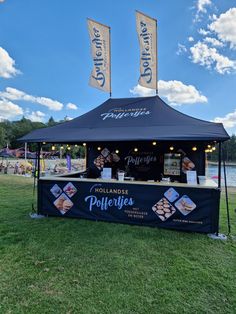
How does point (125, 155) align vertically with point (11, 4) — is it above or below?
below

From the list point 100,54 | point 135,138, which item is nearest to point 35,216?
point 135,138

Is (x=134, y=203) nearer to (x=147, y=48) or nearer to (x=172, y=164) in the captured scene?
(x=172, y=164)

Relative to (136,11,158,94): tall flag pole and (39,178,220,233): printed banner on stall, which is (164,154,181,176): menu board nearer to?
(136,11,158,94): tall flag pole

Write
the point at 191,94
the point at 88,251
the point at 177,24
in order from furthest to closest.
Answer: the point at 191,94 → the point at 177,24 → the point at 88,251

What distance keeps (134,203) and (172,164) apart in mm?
2477

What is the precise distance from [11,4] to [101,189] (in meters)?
9.41

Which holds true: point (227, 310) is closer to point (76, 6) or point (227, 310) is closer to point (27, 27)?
point (76, 6)

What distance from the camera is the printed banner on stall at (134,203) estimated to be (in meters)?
4.07

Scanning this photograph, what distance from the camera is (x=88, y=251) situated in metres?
3.24

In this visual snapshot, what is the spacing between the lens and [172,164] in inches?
253

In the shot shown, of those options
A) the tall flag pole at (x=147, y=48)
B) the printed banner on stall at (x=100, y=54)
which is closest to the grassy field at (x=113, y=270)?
the tall flag pole at (x=147, y=48)

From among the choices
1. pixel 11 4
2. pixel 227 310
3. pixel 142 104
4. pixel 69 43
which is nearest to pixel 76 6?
pixel 11 4

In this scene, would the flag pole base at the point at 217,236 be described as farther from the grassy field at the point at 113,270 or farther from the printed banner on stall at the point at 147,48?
the printed banner on stall at the point at 147,48

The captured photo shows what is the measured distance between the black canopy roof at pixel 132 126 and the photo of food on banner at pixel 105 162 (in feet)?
5.26
